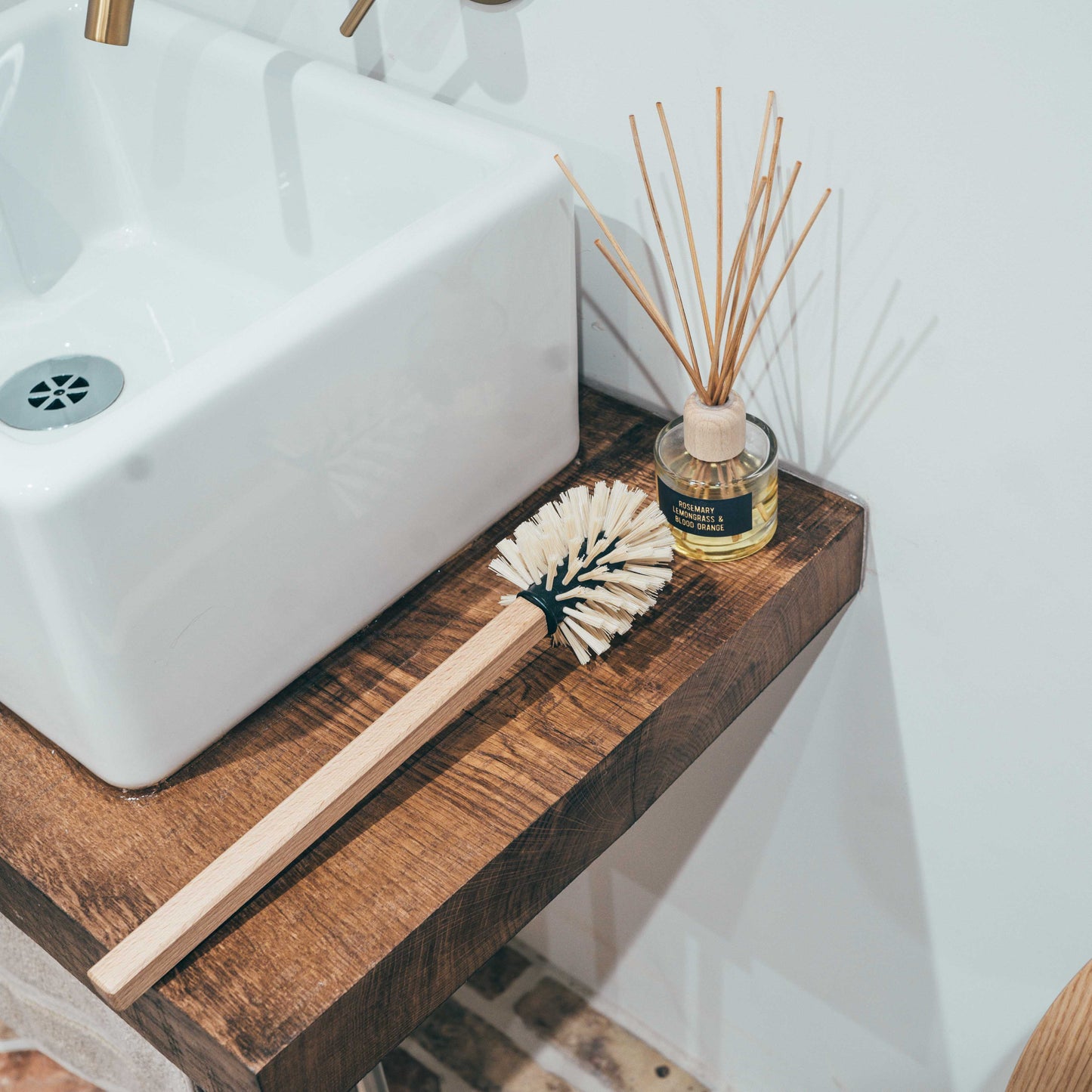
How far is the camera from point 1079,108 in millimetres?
605

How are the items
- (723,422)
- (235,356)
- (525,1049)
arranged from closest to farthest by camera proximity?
(235,356) → (723,422) → (525,1049)

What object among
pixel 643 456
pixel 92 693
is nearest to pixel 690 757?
pixel 643 456

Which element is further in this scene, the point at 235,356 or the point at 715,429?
the point at 715,429

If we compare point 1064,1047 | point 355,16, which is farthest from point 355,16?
point 1064,1047

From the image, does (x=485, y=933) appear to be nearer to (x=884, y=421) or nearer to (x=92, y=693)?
(x=92, y=693)

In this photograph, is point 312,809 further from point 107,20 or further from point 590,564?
point 107,20

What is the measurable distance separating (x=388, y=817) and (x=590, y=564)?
0.18 meters

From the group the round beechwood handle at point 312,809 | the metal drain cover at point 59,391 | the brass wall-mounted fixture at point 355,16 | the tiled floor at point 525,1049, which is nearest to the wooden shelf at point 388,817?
the round beechwood handle at point 312,809

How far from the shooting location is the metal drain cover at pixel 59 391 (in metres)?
0.79

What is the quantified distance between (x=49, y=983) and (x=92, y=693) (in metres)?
0.40

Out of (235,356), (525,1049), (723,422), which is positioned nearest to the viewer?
(235,356)

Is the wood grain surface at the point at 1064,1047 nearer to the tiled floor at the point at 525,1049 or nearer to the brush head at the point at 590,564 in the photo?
the brush head at the point at 590,564

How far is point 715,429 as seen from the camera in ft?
2.39

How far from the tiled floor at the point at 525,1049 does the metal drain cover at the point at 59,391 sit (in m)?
0.81
